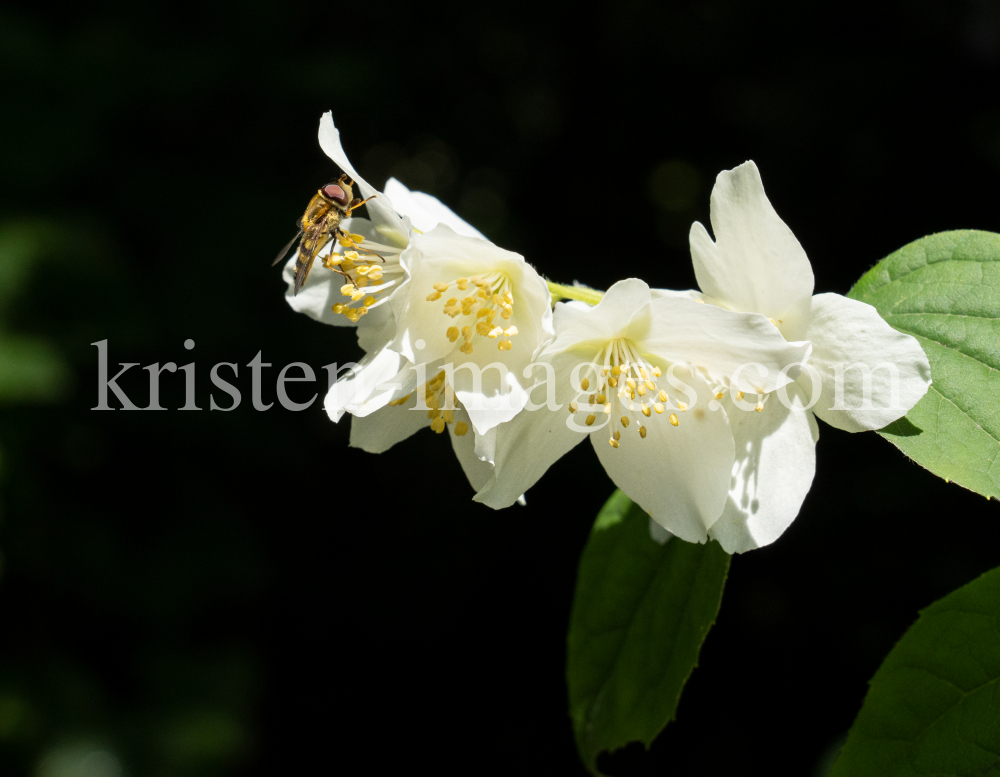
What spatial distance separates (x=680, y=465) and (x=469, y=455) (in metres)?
0.32

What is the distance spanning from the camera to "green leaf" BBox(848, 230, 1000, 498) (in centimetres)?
104

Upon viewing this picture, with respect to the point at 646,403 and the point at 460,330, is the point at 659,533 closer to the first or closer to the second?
the point at 646,403

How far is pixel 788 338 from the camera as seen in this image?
1172mm

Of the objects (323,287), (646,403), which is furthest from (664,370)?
(323,287)

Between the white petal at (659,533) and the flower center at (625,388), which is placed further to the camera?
the white petal at (659,533)

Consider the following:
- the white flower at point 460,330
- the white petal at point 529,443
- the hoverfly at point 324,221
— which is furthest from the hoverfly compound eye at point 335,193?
the white petal at point 529,443

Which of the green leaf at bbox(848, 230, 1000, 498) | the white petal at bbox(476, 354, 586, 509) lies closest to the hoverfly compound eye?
the white petal at bbox(476, 354, 586, 509)

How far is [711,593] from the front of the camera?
1.25m

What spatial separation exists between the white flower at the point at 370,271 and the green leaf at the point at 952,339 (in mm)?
659

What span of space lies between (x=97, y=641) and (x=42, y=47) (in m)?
2.65

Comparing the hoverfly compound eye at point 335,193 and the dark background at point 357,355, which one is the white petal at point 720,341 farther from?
the dark background at point 357,355

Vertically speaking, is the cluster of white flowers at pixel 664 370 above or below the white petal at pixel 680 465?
above

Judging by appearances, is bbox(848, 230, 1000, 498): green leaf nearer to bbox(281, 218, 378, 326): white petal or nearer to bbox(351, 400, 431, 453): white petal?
bbox(351, 400, 431, 453): white petal

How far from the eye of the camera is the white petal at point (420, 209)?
1418 millimetres
